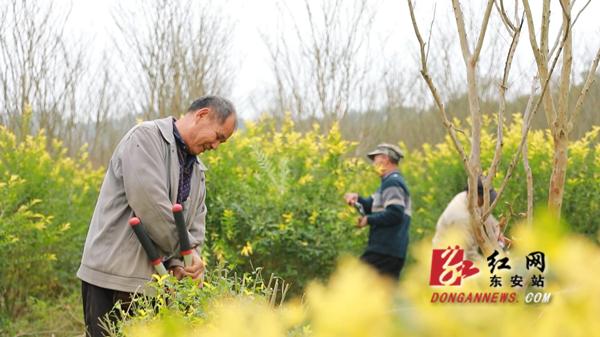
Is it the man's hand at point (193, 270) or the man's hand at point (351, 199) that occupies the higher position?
the man's hand at point (351, 199)

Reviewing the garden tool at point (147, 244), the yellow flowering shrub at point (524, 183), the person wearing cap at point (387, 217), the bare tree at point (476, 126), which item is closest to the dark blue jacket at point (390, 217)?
the person wearing cap at point (387, 217)

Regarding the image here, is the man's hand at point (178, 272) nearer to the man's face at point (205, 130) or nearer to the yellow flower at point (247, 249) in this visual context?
the man's face at point (205, 130)

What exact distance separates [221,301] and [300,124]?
13538mm

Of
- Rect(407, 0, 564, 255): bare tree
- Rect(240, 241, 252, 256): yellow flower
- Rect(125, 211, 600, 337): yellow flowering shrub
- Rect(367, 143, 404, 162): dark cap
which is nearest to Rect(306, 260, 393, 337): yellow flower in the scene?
Rect(125, 211, 600, 337): yellow flowering shrub

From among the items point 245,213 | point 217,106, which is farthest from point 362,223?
point 217,106

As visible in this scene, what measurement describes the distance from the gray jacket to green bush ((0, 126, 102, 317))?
8.66ft

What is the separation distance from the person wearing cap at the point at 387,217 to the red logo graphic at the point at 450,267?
5229mm

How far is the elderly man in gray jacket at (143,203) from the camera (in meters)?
3.25

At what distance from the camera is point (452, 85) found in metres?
17.3

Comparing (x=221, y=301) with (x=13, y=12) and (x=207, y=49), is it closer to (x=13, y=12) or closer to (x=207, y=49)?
(x=13, y=12)

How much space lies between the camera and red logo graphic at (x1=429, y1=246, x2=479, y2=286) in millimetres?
1085

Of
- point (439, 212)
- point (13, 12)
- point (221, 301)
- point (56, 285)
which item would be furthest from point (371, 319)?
point (13, 12)

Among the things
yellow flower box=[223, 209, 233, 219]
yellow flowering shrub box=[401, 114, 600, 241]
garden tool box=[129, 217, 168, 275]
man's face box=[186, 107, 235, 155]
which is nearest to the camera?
garden tool box=[129, 217, 168, 275]

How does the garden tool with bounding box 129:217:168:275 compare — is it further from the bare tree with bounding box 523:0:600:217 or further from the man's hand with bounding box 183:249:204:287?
the bare tree with bounding box 523:0:600:217
